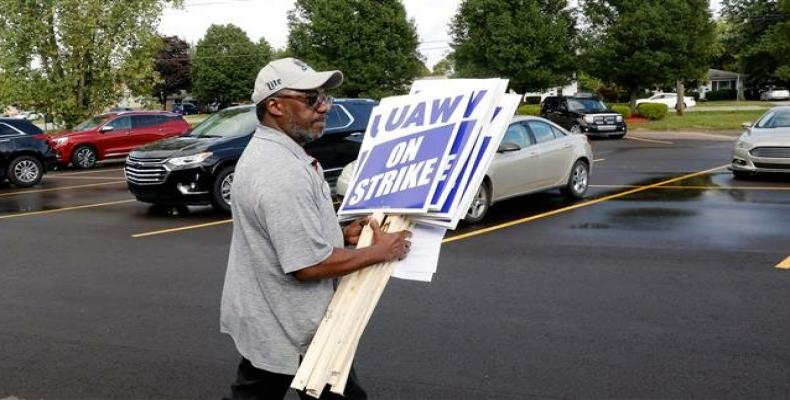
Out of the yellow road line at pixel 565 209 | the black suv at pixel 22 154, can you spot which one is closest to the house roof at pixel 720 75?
the yellow road line at pixel 565 209

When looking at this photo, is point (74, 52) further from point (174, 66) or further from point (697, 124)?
point (174, 66)

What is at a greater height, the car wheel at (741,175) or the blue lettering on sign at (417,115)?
the blue lettering on sign at (417,115)

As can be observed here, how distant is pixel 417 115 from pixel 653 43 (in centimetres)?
3800

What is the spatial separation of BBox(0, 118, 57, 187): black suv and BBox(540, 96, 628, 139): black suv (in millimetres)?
18655

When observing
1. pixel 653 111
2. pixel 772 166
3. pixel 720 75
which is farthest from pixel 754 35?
pixel 772 166

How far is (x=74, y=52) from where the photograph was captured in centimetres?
2752

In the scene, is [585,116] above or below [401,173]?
below

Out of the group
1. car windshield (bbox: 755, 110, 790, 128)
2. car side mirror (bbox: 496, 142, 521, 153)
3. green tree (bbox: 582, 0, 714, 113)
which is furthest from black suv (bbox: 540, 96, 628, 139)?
car side mirror (bbox: 496, 142, 521, 153)

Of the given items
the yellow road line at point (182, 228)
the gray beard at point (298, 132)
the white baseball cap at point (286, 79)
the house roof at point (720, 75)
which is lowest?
the yellow road line at point (182, 228)

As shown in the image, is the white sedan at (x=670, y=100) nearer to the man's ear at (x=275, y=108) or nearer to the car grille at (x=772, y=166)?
the car grille at (x=772, y=166)

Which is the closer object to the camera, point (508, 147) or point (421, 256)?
point (421, 256)

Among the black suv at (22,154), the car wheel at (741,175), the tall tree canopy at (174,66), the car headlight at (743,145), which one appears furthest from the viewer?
the tall tree canopy at (174,66)

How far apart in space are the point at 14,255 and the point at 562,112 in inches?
962

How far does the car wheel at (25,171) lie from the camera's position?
17.3 meters
